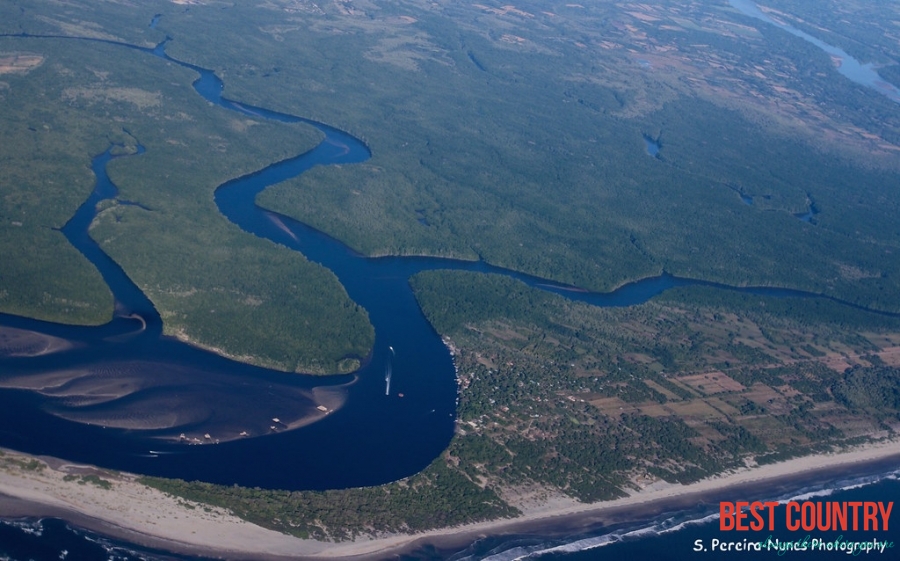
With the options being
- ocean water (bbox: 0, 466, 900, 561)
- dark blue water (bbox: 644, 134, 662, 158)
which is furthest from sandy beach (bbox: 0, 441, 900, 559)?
dark blue water (bbox: 644, 134, 662, 158)

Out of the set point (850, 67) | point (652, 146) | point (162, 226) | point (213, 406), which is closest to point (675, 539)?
point (213, 406)

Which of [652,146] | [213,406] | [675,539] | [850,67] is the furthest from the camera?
[850,67]

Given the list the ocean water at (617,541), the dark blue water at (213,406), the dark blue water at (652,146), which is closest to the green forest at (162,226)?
the dark blue water at (213,406)

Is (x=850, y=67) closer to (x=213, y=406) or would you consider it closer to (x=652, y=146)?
(x=652, y=146)

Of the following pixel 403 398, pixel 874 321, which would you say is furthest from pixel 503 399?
pixel 874 321

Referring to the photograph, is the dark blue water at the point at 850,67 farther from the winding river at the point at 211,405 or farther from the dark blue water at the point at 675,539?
the winding river at the point at 211,405

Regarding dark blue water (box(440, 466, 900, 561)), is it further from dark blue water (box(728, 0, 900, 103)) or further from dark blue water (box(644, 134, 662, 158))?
dark blue water (box(728, 0, 900, 103))

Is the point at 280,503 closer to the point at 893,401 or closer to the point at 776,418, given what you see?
the point at 776,418

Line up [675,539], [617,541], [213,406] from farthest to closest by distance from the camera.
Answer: [213,406] < [675,539] < [617,541]
